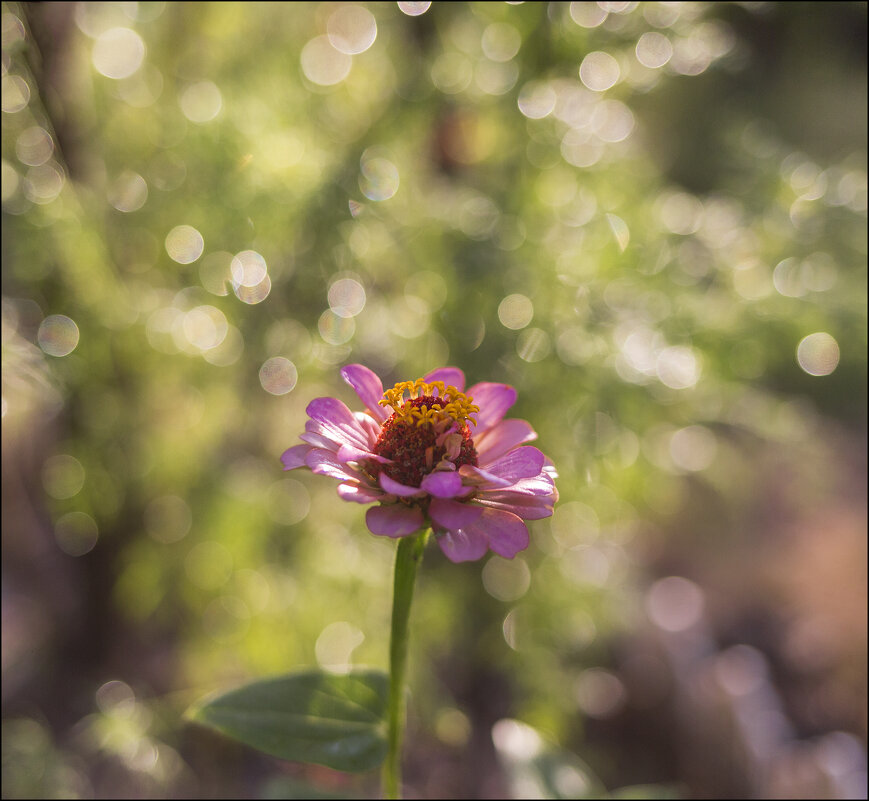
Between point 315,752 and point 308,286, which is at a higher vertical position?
point 308,286

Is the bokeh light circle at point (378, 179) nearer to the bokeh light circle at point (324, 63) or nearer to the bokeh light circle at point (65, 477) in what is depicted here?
the bokeh light circle at point (324, 63)

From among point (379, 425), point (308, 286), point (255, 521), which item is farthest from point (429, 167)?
point (379, 425)

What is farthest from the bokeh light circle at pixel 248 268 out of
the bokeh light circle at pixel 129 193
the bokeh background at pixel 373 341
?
the bokeh light circle at pixel 129 193

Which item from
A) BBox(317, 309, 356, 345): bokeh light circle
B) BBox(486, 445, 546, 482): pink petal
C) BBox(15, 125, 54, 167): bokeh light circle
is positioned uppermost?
BBox(15, 125, 54, 167): bokeh light circle

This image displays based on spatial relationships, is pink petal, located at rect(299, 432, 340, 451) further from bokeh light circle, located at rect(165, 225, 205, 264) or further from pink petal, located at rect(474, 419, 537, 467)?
bokeh light circle, located at rect(165, 225, 205, 264)

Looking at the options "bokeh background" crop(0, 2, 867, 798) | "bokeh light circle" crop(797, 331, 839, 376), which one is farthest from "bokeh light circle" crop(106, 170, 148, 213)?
"bokeh light circle" crop(797, 331, 839, 376)

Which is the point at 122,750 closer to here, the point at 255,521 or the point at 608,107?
the point at 255,521

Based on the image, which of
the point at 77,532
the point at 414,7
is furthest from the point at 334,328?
the point at 77,532

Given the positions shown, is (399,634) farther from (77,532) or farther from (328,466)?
(77,532)
